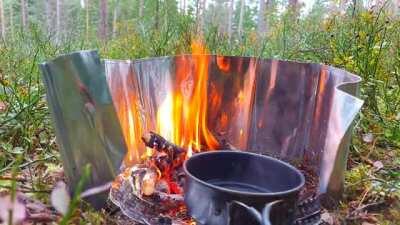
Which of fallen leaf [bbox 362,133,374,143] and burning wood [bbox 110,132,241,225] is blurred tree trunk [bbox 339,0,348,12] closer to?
fallen leaf [bbox 362,133,374,143]

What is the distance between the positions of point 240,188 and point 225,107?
0.78 metres

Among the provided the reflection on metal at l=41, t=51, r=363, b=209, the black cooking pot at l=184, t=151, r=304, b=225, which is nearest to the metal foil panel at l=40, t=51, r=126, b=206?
the reflection on metal at l=41, t=51, r=363, b=209

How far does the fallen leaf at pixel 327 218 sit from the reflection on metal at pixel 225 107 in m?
0.09

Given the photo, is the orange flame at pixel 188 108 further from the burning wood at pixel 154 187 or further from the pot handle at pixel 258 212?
the pot handle at pixel 258 212

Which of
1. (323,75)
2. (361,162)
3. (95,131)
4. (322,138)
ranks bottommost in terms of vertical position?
(361,162)

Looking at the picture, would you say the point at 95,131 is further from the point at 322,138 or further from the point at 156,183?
the point at 322,138

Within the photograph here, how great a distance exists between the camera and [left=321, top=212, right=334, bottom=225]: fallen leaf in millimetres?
1467

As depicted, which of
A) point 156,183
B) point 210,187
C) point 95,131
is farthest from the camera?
point 156,183

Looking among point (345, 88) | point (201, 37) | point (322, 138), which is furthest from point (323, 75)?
point (201, 37)

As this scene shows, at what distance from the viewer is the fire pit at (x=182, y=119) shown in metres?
1.35

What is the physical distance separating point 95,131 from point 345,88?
999mm

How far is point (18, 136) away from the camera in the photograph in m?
1.90

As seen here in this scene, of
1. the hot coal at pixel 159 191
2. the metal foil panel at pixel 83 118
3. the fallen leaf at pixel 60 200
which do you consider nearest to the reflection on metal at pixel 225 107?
the metal foil panel at pixel 83 118

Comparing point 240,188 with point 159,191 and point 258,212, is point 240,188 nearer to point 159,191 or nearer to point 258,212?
point 159,191
